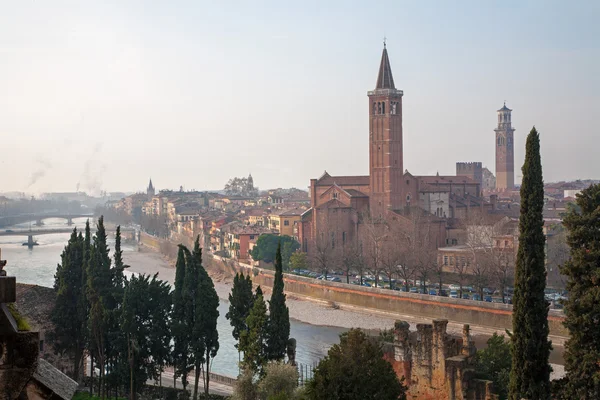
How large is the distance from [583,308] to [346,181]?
43031 millimetres

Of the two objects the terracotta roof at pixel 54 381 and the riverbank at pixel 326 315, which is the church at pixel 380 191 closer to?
the riverbank at pixel 326 315

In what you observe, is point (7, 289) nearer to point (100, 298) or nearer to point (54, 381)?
point (54, 381)

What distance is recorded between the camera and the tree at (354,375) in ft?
36.3

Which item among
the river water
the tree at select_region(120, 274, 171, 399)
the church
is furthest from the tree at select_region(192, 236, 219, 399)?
the church

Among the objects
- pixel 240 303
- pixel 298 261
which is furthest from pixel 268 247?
pixel 240 303

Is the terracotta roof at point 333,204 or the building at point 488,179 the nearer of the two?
the terracotta roof at point 333,204

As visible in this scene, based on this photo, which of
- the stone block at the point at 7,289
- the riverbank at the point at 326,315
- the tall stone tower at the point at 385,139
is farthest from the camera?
the tall stone tower at the point at 385,139

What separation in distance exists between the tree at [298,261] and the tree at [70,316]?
25256 millimetres

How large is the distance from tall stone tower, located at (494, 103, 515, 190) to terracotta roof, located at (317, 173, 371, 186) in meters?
51.3

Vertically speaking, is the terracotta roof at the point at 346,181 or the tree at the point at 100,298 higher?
the terracotta roof at the point at 346,181

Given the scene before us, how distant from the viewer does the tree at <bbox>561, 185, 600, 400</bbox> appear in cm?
1142

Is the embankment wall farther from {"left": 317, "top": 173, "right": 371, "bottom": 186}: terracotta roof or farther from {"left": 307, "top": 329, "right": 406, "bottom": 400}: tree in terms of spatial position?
{"left": 307, "top": 329, "right": 406, "bottom": 400}: tree

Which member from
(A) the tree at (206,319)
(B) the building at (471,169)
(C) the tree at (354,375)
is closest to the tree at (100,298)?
(A) the tree at (206,319)

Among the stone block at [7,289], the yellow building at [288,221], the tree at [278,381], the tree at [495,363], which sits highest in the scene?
the stone block at [7,289]
